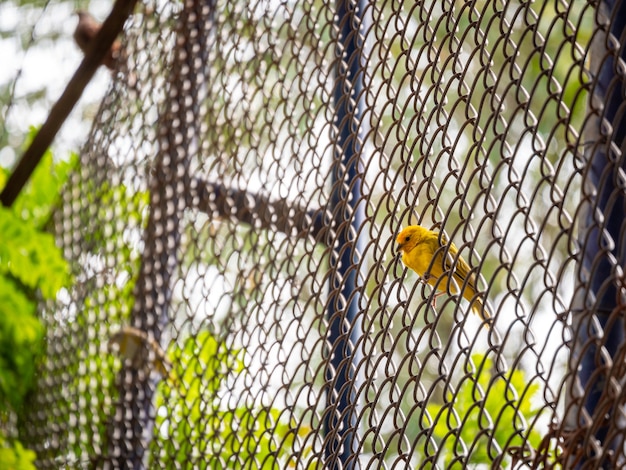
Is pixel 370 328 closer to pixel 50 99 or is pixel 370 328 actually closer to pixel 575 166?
pixel 575 166

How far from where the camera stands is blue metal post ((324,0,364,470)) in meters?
1.36

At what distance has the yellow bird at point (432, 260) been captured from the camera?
1194 mm

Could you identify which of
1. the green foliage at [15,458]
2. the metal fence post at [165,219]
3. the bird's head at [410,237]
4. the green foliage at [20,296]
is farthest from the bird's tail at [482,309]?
the green foliage at [20,296]

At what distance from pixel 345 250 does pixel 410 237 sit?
293 mm

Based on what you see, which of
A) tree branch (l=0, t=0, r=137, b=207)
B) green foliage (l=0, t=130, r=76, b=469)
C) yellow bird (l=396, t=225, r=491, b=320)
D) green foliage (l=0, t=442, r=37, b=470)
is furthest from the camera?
green foliage (l=0, t=130, r=76, b=469)

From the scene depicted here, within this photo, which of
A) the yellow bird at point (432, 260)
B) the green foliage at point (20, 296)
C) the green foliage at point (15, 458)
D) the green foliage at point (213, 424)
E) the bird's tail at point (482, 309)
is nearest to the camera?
the bird's tail at point (482, 309)

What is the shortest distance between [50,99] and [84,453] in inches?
182

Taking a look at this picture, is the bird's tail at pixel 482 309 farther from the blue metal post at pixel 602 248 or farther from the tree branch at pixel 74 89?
the tree branch at pixel 74 89

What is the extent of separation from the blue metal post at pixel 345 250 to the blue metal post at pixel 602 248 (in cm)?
48

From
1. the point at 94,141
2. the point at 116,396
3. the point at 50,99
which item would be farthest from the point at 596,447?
the point at 50,99

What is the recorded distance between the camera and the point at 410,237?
1.27 metres

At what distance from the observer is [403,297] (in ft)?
4.44

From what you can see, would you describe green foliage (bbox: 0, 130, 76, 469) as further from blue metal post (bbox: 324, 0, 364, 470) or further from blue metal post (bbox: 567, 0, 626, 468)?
blue metal post (bbox: 567, 0, 626, 468)

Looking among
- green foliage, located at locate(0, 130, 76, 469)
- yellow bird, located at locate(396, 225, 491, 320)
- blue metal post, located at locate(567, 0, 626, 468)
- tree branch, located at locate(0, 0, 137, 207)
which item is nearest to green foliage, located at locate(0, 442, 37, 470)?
green foliage, located at locate(0, 130, 76, 469)
